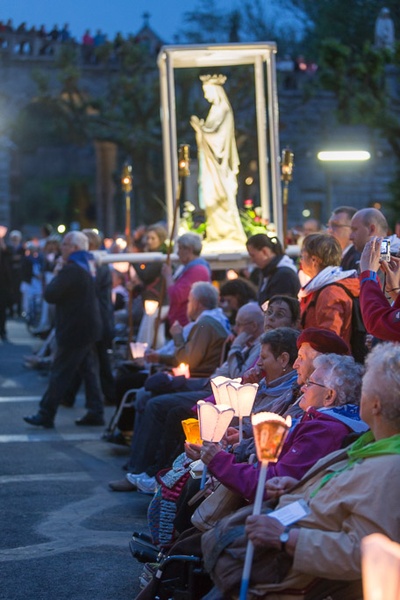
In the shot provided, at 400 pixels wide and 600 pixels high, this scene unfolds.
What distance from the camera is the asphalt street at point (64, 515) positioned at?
6602 millimetres

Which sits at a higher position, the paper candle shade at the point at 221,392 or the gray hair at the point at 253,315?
the gray hair at the point at 253,315

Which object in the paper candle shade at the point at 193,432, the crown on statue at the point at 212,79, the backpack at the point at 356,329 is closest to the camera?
the paper candle shade at the point at 193,432

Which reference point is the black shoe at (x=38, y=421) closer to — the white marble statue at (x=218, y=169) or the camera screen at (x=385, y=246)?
the white marble statue at (x=218, y=169)

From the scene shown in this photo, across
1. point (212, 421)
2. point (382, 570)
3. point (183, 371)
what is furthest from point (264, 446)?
point (183, 371)

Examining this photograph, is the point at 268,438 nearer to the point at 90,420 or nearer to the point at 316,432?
the point at 316,432

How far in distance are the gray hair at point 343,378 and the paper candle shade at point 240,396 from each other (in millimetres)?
483

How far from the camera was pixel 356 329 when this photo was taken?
7.87m

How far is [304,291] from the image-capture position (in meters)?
7.87

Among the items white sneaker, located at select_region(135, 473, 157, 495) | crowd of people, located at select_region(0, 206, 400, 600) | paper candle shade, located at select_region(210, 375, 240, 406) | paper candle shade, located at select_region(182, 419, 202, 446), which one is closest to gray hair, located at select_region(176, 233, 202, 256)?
crowd of people, located at select_region(0, 206, 400, 600)

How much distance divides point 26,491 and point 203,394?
150cm

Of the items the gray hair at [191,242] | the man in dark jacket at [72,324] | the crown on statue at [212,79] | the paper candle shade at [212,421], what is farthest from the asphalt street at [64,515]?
the crown on statue at [212,79]

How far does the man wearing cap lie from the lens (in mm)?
6199

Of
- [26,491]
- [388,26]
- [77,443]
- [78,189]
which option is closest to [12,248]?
[388,26]

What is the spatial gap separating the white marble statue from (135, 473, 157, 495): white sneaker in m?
7.41
